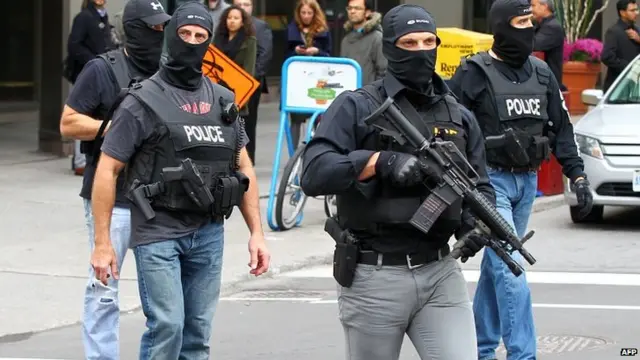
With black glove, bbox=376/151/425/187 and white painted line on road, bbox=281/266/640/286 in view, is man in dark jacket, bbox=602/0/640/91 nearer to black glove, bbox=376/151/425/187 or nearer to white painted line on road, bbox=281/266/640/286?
white painted line on road, bbox=281/266/640/286

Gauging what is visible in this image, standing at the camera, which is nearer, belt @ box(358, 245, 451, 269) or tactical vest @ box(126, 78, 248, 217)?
belt @ box(358, 245, 451, 269)

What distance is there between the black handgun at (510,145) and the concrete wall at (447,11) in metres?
17.4

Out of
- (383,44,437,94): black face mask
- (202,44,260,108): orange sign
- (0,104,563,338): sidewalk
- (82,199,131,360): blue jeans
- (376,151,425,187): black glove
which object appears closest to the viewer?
(376,151,425,187): black glove

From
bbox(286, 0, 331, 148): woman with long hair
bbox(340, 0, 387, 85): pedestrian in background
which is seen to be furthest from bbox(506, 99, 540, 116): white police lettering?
bbox(286, 0, 331, 148): woman with long hair

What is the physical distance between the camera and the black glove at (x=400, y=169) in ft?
15.1

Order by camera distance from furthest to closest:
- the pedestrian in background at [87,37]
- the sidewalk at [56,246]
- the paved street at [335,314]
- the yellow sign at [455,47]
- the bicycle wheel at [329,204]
A: the pedestrian in background at [87,37], the yellow sign at [455,47], the bicycle wheel at [329,204], the sidewalk at [56,246], the paved street at [335,314]

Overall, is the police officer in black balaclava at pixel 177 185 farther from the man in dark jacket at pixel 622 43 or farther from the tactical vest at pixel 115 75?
the man in dark jacket at pixel 622 43

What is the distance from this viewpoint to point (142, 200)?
550 centimetres

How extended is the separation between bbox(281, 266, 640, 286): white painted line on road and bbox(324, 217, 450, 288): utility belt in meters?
4.93

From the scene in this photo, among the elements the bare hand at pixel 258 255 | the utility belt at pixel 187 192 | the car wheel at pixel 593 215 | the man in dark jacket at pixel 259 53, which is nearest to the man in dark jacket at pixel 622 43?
the car wheel at pixel 593 215

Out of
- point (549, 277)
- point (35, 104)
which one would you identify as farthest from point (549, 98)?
point (35, 104)

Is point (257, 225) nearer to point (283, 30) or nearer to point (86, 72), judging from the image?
point (86, 72)

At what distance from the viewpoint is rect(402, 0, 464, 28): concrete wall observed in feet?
78.4

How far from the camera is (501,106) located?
6836mm
